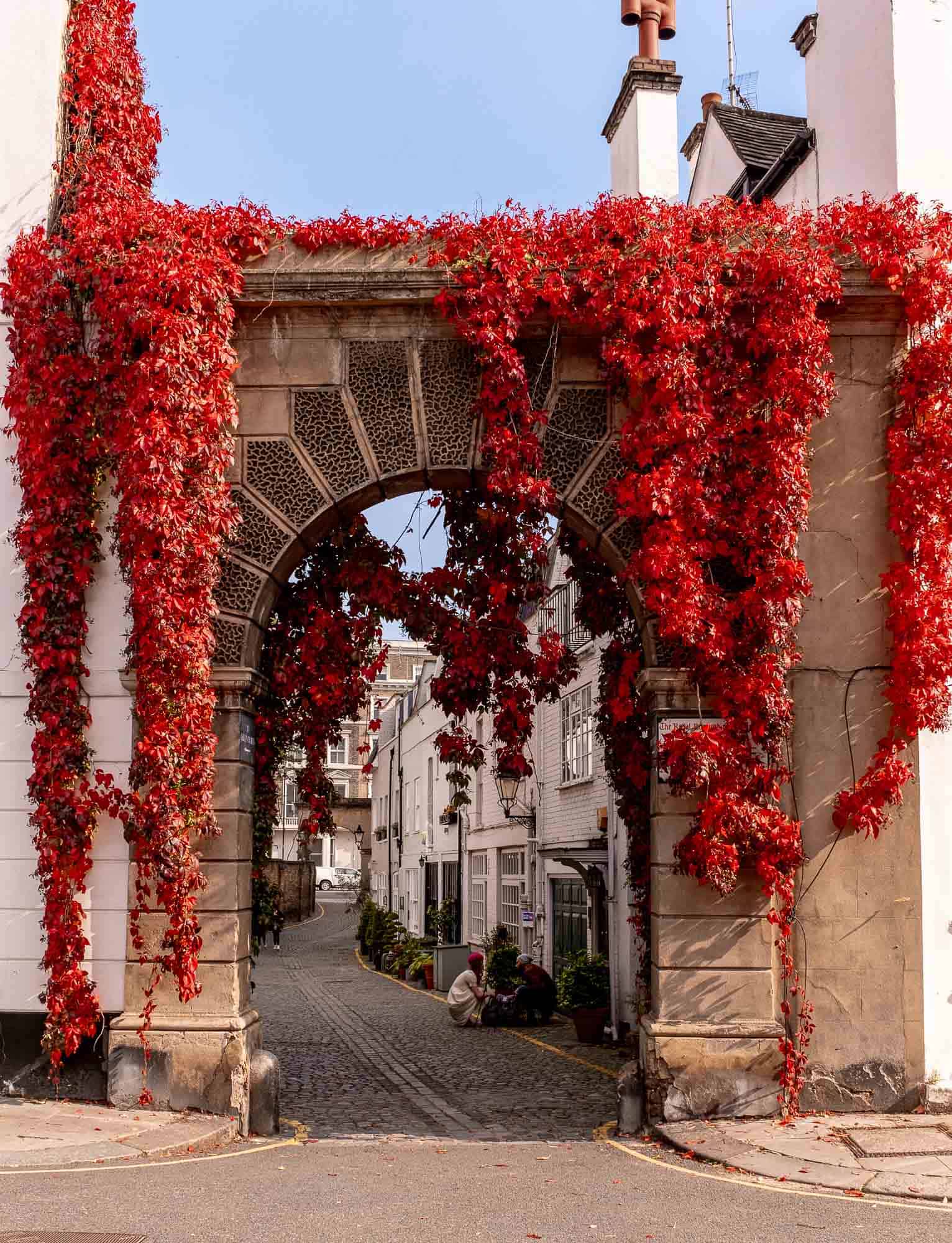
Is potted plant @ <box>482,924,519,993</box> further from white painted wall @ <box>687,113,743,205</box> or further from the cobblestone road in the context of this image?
white painted wall @ <box>687,113,743,205</box>

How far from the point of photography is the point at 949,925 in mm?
10031

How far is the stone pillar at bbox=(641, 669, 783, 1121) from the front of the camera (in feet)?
31.9

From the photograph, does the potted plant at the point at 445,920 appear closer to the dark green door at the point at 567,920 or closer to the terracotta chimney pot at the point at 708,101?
the dark green door at the point at 567,920

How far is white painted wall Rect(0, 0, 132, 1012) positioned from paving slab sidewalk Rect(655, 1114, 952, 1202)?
4302mm

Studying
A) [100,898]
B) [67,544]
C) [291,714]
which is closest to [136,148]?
[67,544]

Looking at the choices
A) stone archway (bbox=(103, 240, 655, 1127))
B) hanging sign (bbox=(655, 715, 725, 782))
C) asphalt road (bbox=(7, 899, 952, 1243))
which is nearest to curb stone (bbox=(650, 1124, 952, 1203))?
asphalt road (bbox=(7, 899, 952, 1243))

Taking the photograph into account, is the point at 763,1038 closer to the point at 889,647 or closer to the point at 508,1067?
the point at 889,647

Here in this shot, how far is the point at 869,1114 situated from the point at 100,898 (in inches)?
224

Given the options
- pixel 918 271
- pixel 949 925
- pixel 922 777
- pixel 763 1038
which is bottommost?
pixel 763 1038

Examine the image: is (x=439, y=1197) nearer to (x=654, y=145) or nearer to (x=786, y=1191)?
(x=786, y=1191)

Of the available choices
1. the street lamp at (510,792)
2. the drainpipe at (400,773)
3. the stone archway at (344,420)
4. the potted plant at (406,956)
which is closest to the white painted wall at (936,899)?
the stone archway at (344,420)

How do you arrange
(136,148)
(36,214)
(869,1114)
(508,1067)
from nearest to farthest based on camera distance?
(869,1114)
(36,214)
(136,148)
(508,1067)

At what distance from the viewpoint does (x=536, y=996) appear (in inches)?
770

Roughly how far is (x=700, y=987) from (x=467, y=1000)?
1014cm
